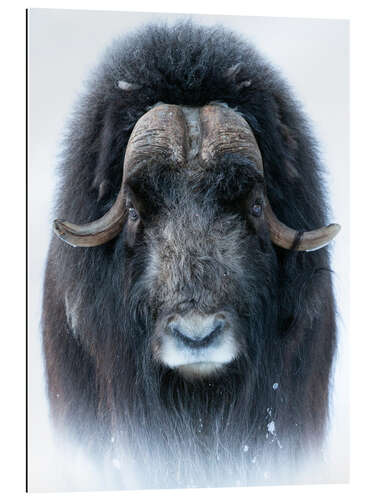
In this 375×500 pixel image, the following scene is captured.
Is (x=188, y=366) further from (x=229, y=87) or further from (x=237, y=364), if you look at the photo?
(x=229, y=87)

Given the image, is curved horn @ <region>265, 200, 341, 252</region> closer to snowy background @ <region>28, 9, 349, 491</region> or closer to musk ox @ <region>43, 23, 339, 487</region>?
musk ox @ <region>43, 23, 339, 487</region>

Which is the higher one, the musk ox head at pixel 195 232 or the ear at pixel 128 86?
the ear at pixel 128 86

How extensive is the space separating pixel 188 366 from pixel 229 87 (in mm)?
1395

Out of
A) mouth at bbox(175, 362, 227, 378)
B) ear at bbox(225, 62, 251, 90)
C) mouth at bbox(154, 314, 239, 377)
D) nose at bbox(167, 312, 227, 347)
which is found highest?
ear at bbox(225, 62, 251, 90)

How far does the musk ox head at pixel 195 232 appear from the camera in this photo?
3482mm

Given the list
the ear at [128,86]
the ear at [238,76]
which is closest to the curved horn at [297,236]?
the ear at [238,76]

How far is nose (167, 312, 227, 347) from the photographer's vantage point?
338cm

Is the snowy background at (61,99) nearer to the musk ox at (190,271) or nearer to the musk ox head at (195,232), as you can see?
the musk ox at (190,271)

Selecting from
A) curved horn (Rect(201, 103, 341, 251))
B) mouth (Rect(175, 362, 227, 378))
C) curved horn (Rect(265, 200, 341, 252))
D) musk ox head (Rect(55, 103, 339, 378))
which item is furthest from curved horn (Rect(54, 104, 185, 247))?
mouth (Rect(175, 362, 227, 378))

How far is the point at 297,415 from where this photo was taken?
172 inches

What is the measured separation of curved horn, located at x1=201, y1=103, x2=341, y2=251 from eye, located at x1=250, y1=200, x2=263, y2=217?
10 cm

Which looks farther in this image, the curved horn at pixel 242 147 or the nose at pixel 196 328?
the curved horn at pixel 242 147

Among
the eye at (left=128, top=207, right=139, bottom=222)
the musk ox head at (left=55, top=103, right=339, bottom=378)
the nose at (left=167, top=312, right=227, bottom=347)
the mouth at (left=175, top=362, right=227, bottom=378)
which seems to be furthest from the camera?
the eye at (left=128, top=207, right=139, bottom=222)

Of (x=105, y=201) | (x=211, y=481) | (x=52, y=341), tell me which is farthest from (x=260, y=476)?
(x=105, y=201)
